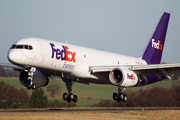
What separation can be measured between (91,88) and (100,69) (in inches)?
655

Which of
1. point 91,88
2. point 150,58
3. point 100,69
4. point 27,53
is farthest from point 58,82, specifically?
point 27,53

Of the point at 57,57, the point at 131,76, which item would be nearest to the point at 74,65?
the point at 57,57

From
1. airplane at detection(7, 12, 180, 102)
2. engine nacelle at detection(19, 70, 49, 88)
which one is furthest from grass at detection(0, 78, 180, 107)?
engine nacelle at detection(19, 70, 49, 88)

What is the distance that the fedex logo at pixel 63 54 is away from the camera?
2700 centimetres

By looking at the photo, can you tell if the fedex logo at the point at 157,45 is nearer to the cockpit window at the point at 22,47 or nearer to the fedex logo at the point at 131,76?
the fedex logo at the point at 131,76

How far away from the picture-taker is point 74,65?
28.8 metres

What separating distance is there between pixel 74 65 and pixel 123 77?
467 centimetres

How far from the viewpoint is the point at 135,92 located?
44938 mm

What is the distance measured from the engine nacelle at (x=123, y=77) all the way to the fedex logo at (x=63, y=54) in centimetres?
435

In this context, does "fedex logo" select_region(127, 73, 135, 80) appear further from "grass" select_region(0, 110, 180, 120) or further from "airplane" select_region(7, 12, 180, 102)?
"grass" select_region(0, 110, 180, 120)

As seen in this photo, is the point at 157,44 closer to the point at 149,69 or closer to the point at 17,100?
the point at 149,69

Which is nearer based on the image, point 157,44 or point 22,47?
point 22,47

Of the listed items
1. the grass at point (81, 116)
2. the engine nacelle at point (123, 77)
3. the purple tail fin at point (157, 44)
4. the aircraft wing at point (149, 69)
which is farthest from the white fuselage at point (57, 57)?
the purple tail fin at point (157, 44)

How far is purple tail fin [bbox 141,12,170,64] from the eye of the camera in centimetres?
4031
